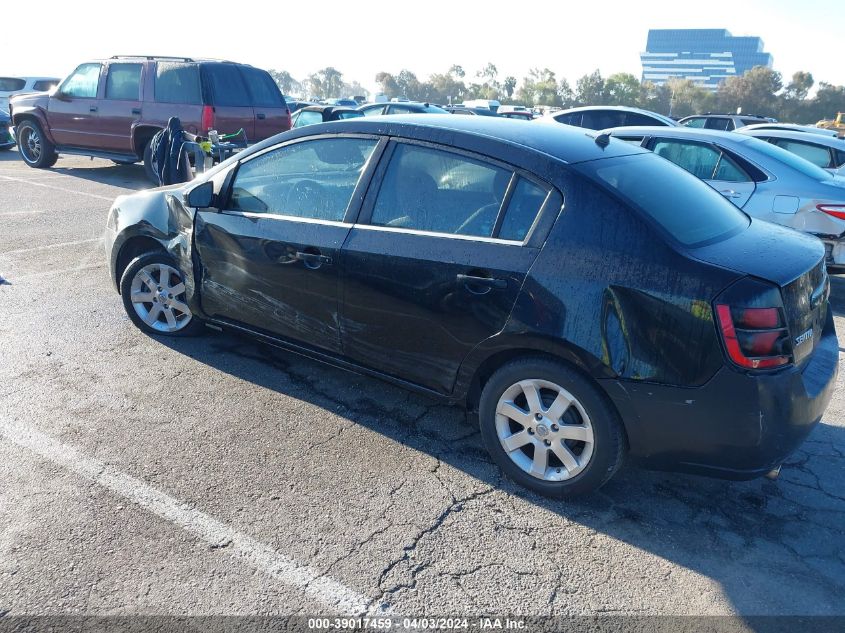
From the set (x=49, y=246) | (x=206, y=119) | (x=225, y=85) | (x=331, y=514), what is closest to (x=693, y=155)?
(x=331, y=514)

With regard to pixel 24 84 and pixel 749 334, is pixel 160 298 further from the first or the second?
pixel 24 84

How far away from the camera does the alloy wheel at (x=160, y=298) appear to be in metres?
4.89

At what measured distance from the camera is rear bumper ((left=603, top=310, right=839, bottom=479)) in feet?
9.29

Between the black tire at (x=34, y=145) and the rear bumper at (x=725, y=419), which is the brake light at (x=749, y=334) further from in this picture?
the black tire at (x=34, y=145)

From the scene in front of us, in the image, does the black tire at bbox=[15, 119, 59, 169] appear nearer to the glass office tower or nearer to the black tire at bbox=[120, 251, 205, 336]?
the black tire at bbox=[120, 251, 205, 336]

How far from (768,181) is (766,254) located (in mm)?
4279

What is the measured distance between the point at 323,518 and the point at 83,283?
4355 millimetres

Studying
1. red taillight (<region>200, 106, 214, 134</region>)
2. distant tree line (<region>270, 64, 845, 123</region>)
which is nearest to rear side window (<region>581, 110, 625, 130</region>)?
red taillight (<region>200, 106, 214, 134</region>)

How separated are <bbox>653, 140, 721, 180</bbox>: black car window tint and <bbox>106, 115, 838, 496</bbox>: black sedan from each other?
3727 mm

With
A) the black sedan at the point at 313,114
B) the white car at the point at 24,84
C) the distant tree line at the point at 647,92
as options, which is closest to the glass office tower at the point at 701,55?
the distant tree line at the point at 647,92

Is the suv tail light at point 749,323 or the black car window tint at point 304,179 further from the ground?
the black car window tint at point 304,179

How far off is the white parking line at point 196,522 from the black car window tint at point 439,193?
171cm

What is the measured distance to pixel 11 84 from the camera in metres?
21.9

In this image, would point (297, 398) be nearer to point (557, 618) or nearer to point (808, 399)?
point (557, 618)
